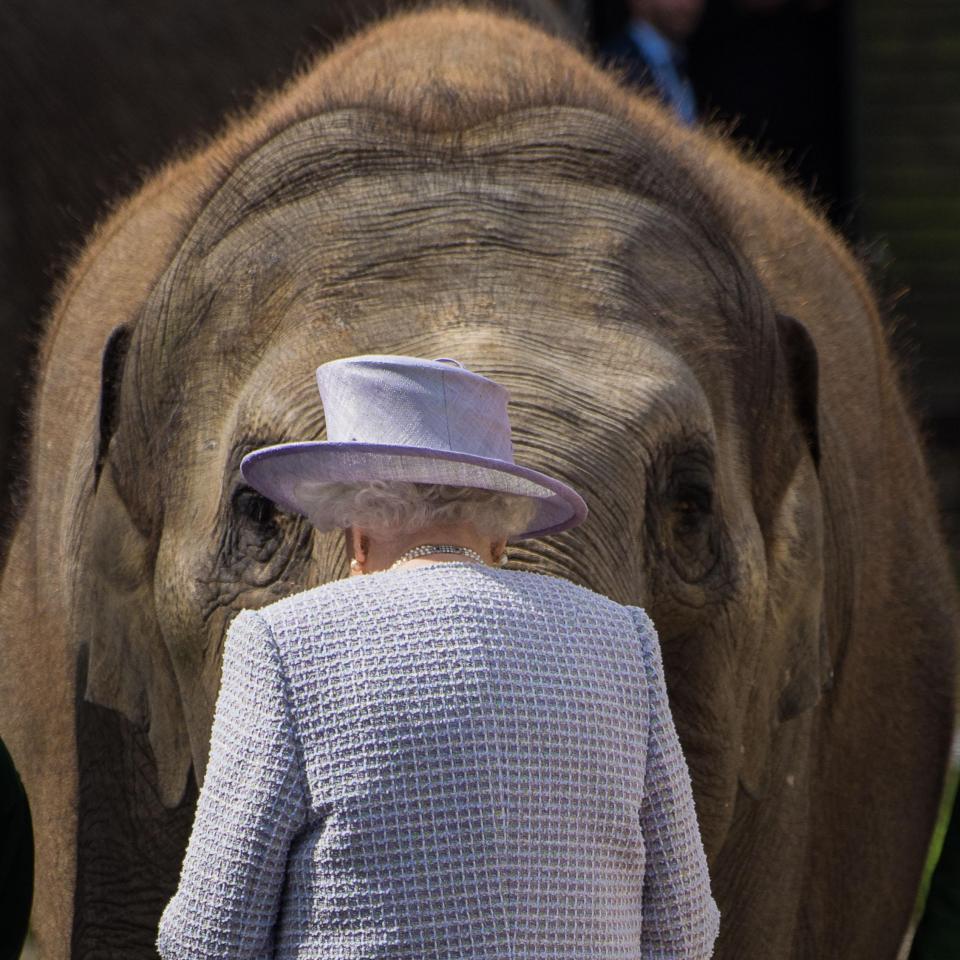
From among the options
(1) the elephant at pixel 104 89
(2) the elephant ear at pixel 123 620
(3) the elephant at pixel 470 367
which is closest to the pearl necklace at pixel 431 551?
(3) the elephant at pixel 470 367

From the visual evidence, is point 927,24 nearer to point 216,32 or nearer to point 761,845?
point 216,32

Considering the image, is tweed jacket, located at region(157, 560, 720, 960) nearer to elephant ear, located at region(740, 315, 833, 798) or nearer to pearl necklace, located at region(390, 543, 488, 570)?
pearl necklace, located at region(390, 543, 488, 570)

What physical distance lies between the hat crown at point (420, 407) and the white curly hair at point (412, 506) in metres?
0.05

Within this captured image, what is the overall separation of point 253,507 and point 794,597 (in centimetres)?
93

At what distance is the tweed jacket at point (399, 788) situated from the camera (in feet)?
8.01

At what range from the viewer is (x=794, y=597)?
371cm

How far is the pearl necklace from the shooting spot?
8.30 feet

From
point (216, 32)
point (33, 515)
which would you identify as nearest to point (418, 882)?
point (33, 515)

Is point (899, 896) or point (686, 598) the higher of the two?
point (686, 598)

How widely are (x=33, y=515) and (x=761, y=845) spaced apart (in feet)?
4.66

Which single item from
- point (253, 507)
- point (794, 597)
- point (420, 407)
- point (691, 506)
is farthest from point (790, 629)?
point (420, 407)

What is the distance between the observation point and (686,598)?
333 cm

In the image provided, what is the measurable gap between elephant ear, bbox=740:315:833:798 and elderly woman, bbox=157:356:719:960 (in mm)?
1127

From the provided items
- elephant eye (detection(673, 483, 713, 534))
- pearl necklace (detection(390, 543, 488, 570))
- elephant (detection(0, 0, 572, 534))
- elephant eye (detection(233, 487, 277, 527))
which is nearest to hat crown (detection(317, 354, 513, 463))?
pearl necklace (detection(390, 543, 488, 570))
